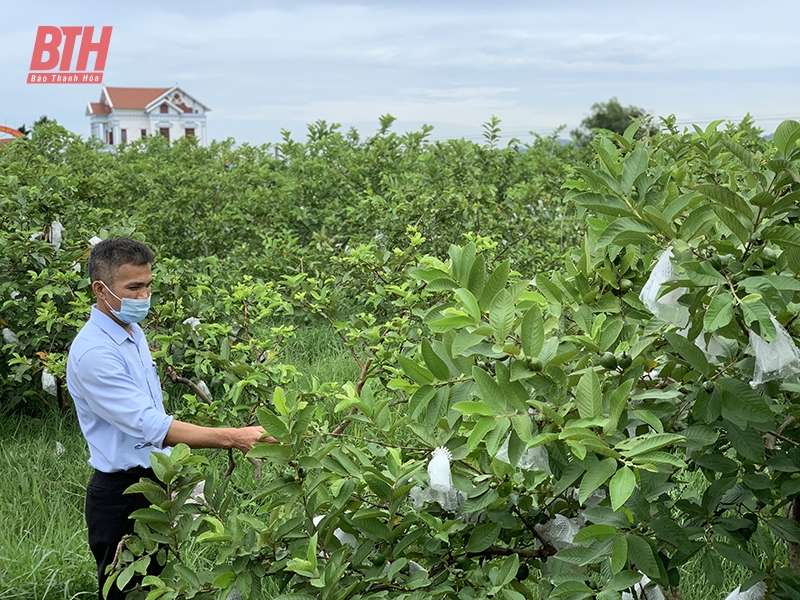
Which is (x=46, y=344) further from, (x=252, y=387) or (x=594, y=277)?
(x=594, y=277)

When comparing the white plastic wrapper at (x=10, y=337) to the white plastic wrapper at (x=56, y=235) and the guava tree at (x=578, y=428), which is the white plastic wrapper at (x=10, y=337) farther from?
the guava tree at (x=578, y=428)

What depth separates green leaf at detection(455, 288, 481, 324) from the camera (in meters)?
1.57

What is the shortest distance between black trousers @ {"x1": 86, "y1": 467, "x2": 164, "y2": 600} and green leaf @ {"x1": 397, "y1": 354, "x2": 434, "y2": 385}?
1358 mm

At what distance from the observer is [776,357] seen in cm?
155

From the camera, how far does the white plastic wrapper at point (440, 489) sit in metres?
1.77

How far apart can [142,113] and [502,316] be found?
49569 mm

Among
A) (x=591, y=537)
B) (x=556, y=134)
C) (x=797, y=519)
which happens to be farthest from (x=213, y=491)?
(x=556, y=134)

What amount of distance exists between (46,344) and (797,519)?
3862mm

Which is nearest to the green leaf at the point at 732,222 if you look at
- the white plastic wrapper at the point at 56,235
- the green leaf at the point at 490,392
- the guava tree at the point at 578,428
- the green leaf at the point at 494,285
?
the guava tree at the point at 578,428

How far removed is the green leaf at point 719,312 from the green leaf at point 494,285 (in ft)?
1.26

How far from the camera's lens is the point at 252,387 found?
325cm

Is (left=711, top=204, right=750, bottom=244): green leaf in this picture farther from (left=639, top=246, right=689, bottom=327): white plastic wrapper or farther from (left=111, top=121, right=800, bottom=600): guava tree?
(left=639, top=246, right=689, bottom=327): white plastic wrapper

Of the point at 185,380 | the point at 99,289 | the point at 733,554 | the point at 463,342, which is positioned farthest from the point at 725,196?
the point at 185,380

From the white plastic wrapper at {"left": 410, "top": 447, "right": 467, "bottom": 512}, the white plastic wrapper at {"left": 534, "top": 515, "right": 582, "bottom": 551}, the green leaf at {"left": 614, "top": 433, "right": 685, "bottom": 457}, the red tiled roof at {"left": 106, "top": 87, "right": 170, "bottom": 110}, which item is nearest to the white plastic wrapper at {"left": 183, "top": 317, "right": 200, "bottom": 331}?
the white plastic wrapper at {"left": 410, "top": 447, "right": 467, "bottom": 512}
